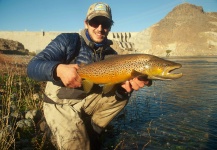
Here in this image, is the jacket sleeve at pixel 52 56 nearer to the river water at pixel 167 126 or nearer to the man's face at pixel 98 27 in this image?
the man's face at pixel 98 27

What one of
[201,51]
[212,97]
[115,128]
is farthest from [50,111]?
[201,51]

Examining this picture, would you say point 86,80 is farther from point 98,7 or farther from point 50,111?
point 98,7

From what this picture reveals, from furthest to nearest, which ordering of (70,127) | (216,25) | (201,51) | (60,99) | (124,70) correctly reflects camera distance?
(216,25) → (201,51) → (60,99) → (70,127) → (124,70)

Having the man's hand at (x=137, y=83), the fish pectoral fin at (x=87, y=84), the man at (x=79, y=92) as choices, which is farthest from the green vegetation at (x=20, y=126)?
the man's hand at (x=137, y=83)

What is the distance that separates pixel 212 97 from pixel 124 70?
725 cm

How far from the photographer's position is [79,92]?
364cm

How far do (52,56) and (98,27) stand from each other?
101cm

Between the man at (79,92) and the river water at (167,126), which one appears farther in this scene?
the river water at (167,126)

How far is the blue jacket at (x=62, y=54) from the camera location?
287cm

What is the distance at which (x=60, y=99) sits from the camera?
12.0 feet

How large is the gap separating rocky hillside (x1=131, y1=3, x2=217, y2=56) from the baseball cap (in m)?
68.0

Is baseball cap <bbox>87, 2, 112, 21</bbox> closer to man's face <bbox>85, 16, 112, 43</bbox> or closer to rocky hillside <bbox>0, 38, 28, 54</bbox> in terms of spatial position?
man's face <bbox>85, 16, 112, 43</bbox>

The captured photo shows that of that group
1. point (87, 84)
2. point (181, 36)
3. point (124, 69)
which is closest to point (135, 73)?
point (124, 69)

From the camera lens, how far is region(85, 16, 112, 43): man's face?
377cm
